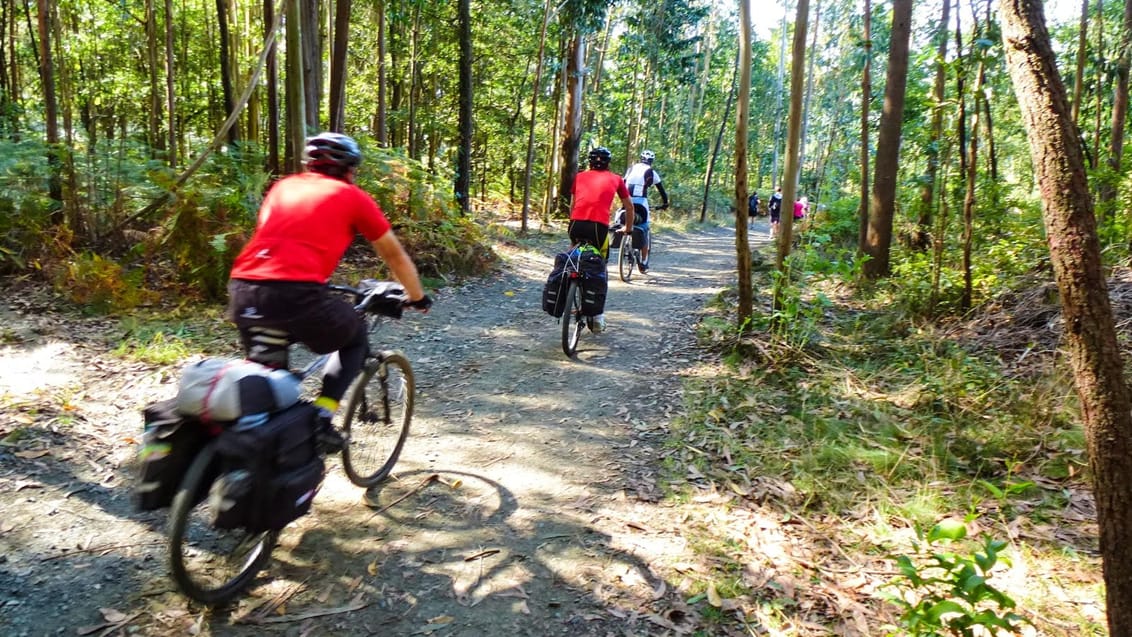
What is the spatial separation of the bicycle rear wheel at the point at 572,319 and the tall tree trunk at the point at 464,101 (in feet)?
20.2

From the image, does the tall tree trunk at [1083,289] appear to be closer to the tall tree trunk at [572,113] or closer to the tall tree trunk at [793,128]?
the tall tree trunk at [793,128]

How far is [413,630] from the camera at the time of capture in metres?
3.10

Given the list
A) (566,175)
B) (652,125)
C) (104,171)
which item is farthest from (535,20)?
(652,125)

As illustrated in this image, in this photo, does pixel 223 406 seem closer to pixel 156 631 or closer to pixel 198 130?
pixel 156 631

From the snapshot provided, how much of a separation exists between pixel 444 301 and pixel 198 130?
19.1m

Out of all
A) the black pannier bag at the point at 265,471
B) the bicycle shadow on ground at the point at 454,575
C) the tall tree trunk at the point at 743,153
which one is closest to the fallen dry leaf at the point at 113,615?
the bicycle shadow on ground at the point at 454,575

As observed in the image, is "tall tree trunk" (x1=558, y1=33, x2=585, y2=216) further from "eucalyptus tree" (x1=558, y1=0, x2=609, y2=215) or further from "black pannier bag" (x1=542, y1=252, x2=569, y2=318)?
"black pannier bag" (x1=542, y1=252, x2=569, y2=318)

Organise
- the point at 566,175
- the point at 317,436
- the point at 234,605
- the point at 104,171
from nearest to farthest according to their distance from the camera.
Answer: the point at 234,605
the point at 317,436
the point at 104,171
the point at 566,175

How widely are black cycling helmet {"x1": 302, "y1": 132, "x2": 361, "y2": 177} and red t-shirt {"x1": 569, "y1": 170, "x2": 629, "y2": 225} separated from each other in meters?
4.25

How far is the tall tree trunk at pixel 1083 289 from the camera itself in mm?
2555

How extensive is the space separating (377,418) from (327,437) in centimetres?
85

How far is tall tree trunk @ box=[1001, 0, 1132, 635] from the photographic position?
255 cm

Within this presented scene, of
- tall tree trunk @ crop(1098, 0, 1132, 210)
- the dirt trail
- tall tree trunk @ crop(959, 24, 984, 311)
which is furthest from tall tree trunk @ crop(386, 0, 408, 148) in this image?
tall tree trunk @ crop(1098, 0, 1132, 210)

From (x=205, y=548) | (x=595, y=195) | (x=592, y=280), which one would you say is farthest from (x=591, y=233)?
(x=205, y=548)
